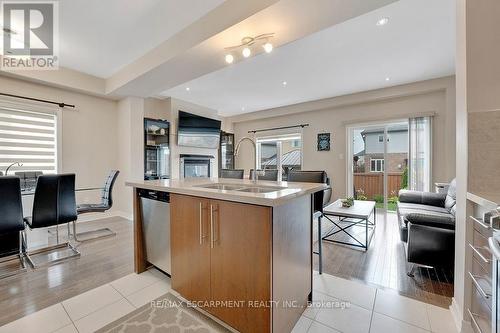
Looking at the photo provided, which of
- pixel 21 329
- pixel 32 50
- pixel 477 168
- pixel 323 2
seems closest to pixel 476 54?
pixel 477 168

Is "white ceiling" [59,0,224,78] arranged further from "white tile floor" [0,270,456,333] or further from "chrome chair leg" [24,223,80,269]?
"white tile floor" [0,270,456,333]

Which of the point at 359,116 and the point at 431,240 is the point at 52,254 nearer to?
the point at 431,240

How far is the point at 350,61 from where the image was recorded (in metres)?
3.42

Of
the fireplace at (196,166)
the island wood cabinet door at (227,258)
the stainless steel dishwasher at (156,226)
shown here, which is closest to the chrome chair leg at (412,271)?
the island wood cabinet door at (227,258)

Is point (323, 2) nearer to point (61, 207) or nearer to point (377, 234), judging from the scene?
point (377, 234)

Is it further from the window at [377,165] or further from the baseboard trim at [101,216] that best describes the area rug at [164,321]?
the window at [377,165]

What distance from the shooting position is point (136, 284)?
198cm

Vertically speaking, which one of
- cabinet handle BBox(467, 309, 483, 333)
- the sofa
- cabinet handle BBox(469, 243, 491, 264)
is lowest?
cabinet handle BBox(467, 309, 483, 333)

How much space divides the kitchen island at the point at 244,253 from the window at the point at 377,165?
13.6 feet

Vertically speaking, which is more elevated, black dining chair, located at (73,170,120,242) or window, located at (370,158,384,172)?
window, located at (370,158,384,172)

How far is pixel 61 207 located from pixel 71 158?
199cm

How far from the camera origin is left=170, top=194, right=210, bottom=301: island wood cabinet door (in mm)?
1502

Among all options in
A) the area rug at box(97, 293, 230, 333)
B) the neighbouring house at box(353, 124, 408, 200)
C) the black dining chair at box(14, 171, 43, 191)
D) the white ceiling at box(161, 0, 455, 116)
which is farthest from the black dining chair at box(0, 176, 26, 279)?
the neighbouring house at box(353, 124, 408, 200)

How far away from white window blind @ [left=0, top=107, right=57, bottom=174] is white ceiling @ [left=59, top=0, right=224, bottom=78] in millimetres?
1132
